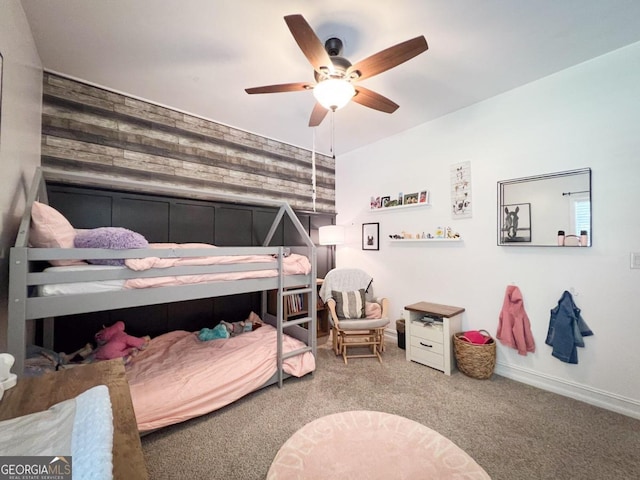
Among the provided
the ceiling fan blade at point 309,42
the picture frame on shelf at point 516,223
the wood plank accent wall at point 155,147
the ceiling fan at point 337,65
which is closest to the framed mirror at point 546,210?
the picture frame on shelf at point 516,223

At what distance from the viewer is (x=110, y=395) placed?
102 cm

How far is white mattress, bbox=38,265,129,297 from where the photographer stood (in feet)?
4.84

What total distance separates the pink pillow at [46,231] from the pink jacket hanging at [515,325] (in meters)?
3.54

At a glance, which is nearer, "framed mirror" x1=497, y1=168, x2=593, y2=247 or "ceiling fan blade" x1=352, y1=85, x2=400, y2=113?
"ceiling fan blade" x1=352, y1=85, x2=400, y2=113

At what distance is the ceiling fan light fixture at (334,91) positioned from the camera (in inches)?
66.6

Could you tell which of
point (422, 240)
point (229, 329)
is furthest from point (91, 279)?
point (422, 240)

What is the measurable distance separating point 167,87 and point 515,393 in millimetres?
4314

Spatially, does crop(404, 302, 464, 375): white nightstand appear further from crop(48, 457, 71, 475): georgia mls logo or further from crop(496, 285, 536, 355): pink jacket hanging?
crop(48, 457, 71, 475): georgia mls logo

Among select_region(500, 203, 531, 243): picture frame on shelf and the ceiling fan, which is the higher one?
the ceiling fan

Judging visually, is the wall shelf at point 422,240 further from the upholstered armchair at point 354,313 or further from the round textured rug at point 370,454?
the round textured rug at point 370,454

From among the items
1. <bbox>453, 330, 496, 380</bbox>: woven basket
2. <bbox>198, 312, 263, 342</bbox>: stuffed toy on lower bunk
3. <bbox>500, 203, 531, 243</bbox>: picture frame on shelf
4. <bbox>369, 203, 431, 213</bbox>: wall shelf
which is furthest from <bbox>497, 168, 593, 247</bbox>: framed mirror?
<bbox>198, 312, 263, 342</bbox>: stuffed toy on lower bunk

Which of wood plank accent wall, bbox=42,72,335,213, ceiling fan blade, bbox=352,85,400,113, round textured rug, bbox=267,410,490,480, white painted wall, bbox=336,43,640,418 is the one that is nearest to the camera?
round textured rug, bbox=267,410,490,480

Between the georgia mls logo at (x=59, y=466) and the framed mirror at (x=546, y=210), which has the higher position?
the framed mirror at (x=546, y=210)

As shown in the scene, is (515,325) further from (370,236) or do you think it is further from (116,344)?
(116,344)
